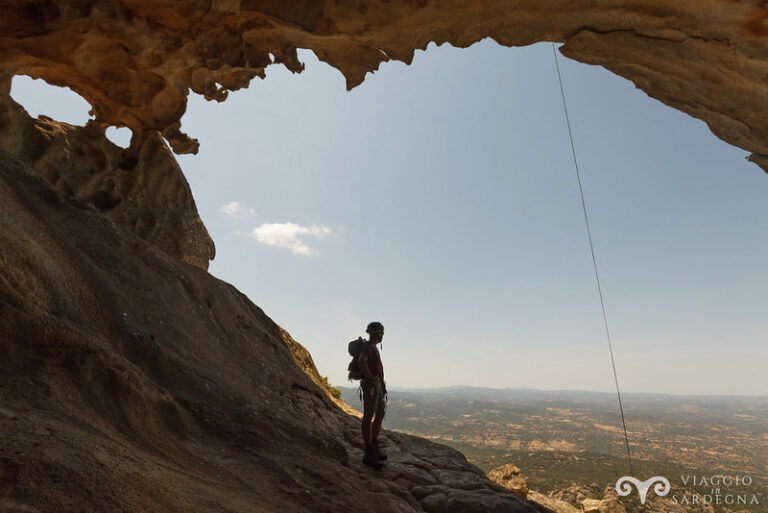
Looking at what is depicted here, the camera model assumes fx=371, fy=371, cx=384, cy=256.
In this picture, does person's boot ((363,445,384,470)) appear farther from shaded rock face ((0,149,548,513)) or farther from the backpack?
the backpack

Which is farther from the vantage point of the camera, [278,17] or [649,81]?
[278,17]

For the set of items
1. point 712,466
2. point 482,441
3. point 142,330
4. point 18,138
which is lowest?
point 482,441

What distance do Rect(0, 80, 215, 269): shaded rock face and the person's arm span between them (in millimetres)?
8920

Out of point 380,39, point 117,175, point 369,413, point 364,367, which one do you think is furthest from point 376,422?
point 117,175

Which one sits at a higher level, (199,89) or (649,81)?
(199,89)

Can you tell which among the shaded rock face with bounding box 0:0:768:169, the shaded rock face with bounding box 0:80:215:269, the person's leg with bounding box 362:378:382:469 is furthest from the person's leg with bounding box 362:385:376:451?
the shaded rock face with bounding box 0:80:215:269

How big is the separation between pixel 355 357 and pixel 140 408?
3271mm

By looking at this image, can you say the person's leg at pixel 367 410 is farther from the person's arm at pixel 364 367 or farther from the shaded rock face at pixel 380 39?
the shaded rock face at pixel 380 39

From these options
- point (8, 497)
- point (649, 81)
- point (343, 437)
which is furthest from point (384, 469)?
point (649, 81)

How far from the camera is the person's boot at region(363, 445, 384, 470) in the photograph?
247 inches

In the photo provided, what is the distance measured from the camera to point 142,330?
5953mm

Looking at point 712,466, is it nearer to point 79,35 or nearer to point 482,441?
point 482,441

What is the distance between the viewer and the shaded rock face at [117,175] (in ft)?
33.5

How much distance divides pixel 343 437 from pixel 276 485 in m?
3.89
